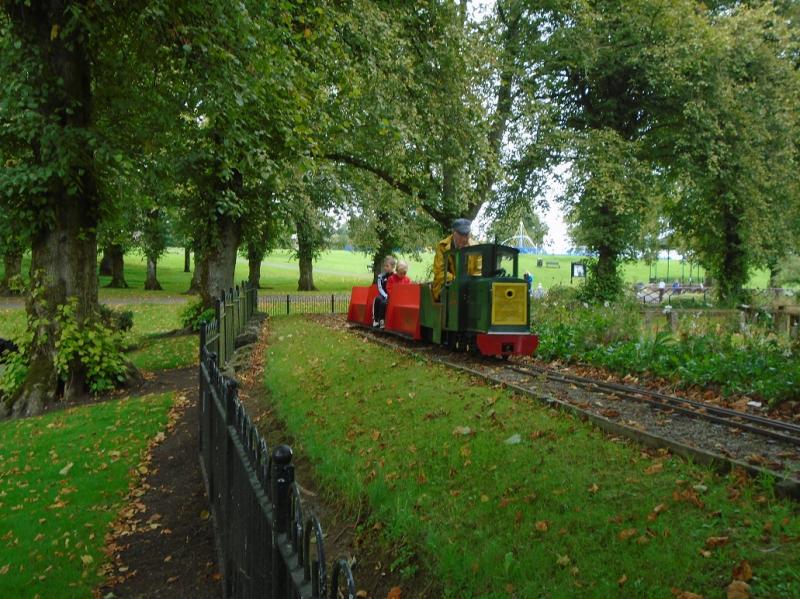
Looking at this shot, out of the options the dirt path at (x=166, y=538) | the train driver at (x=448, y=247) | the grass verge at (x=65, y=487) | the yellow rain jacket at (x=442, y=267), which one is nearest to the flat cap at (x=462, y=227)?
the train driver at (x=448, y=247)

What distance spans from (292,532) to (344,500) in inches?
164

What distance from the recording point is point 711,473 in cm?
535

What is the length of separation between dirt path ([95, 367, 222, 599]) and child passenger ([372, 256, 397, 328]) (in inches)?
349

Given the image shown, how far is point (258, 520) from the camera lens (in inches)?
127

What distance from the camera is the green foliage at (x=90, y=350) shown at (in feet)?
41.1

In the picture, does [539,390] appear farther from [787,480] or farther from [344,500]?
[787,480]

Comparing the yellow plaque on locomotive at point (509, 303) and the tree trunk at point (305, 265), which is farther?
the tree trunk at point (305, 265)

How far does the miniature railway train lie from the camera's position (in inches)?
457

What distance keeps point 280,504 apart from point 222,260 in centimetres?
2084

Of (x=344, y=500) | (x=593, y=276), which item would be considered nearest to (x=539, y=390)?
(x=344, y=500)

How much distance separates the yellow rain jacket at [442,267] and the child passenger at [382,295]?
430 cm

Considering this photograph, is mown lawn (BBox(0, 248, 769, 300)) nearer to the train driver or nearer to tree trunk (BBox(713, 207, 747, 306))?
tree trunk (BBox(713, 207, 747, 306))

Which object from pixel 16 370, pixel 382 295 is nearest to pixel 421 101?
pixel 382 295

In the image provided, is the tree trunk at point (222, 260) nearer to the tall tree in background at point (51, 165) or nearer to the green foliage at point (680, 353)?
the tall tree in background at point (51, 165)
